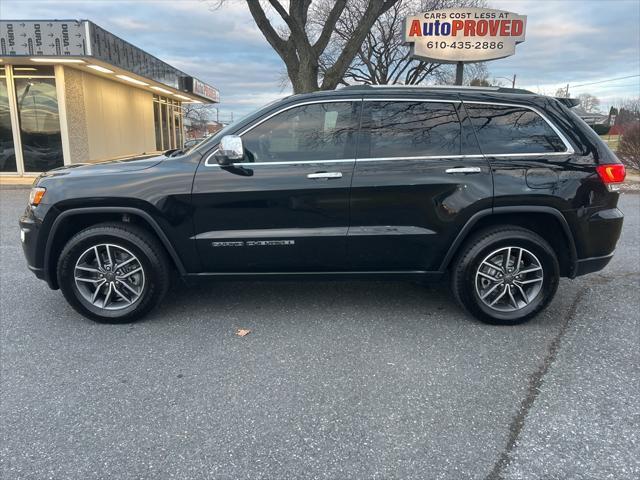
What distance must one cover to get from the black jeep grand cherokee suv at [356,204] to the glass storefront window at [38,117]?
34.2ft

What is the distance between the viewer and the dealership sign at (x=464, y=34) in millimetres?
11391

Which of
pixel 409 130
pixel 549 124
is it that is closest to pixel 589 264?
pixel 549 124

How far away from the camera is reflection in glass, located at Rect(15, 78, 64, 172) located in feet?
41.2

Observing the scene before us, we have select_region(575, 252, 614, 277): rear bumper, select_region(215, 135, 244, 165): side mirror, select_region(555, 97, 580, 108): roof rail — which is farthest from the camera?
select_region(555, 97, 580, 108): roof rail

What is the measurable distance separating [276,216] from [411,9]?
25.9 m

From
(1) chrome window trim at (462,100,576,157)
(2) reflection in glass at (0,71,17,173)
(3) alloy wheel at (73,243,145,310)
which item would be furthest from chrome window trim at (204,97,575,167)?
(2) reflection in glass at (0,71,17,173)

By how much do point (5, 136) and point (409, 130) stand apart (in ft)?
42.9

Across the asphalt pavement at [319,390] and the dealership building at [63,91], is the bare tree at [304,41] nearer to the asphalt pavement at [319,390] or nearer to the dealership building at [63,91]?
the dealership building at [63,91]

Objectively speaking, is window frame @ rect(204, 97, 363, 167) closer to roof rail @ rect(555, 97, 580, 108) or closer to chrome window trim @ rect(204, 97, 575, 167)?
chrome window trim @ rect(204, 97, 575, 167)

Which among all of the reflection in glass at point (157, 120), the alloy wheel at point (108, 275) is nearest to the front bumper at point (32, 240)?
the alloy wheel at point (108, 275)

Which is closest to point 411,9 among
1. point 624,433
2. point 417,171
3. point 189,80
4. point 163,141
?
point 189,80

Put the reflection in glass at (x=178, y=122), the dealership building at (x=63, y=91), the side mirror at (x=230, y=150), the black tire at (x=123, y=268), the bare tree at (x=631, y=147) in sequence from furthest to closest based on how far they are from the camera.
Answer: the reflection in glass at (x=178, y=122)
the bare tree at (x=631, y=147)
the dealership building at (x=63, y=91)
the black tire at (x=123, y=268)
the side mirror at (x=230, y=150)

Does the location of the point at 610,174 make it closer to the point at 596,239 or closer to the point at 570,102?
the point at 596,239

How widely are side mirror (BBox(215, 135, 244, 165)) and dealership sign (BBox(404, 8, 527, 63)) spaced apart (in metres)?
9.49
